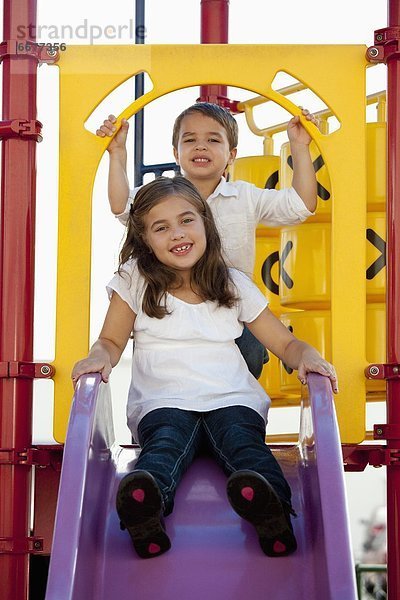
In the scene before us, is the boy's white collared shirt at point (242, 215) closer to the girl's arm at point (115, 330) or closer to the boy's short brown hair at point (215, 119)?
the boy's short brown hair at point (215, 119)

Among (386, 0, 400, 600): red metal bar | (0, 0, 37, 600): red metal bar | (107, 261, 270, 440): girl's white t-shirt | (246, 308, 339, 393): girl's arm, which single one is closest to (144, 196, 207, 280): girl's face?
(107, 261, 270, 440): girl's white t-shirt

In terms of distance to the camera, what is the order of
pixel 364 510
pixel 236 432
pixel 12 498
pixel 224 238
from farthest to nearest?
pixel 364 510 → pixel 224 238 → pixel 12 498 → pixel 236 432

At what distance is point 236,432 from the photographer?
8.68ft

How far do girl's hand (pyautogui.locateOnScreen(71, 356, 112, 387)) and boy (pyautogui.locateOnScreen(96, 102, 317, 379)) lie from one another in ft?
1.90

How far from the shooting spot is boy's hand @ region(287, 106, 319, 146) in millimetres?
3155

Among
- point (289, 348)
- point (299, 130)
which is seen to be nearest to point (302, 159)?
point (299, 130)

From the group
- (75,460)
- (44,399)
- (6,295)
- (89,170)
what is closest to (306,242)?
(89,170)

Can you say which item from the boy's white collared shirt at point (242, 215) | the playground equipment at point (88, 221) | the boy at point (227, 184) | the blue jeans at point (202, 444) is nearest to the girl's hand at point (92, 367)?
the blue jeans at point (202, 444)

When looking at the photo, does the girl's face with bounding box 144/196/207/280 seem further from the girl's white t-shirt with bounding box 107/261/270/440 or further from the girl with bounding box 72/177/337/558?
the girl's white t-shirt with bounding box 107/261/270/440

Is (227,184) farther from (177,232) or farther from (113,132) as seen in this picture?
(177,232)

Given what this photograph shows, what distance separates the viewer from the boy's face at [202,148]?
10.8ft

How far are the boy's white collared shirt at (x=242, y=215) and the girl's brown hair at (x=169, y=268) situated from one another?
29cm

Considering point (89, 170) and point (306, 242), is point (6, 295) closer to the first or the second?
point (89, 170)

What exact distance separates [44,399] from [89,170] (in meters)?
9.09
